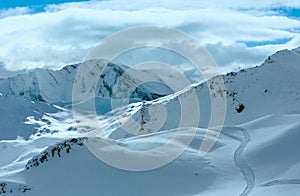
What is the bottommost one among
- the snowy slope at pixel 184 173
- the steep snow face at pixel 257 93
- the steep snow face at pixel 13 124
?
the snowy slope at pixel 184 173

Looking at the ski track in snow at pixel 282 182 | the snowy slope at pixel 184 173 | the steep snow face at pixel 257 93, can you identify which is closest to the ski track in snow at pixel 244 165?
the snowy slope at pixel 184 173

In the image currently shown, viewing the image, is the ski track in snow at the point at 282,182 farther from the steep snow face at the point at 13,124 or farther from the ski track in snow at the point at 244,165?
the steep snow face at the point at 13,124

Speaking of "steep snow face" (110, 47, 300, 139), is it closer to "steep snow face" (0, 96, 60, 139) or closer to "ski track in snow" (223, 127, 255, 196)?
"ski track in snow" (223, 127, 255, 196)

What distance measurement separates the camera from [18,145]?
357 ft

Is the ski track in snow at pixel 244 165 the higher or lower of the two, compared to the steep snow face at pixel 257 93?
lower

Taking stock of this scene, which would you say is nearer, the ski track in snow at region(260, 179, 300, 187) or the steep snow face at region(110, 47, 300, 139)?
the ski track in snow at region(260, 179, 300, 187)

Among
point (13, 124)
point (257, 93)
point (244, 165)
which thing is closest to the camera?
point (244, 165)

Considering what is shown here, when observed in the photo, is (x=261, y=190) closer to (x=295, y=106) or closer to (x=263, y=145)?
(x=263, y=145)

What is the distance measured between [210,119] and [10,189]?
3989 centimetres

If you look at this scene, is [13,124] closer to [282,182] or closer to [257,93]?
[257,93]

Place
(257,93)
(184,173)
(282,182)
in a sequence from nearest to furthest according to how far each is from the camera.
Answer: (282,182) → (184,173) → (257,93)

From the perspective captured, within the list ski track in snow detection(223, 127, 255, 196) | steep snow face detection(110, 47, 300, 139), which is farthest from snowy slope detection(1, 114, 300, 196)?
steep snow face detection(110, 47, 300, 139)

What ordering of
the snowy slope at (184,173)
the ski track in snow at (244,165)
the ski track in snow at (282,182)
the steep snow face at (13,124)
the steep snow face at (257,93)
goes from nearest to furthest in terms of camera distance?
the ski track in snow at (282,182) → the ski track in snow at (244,165) → the snowy slope at (184,173) → the steep snow face at (257,93) → the steep snow face at (13,124)

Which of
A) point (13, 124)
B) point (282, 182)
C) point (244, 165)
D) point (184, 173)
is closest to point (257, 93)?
point (244, 165)
